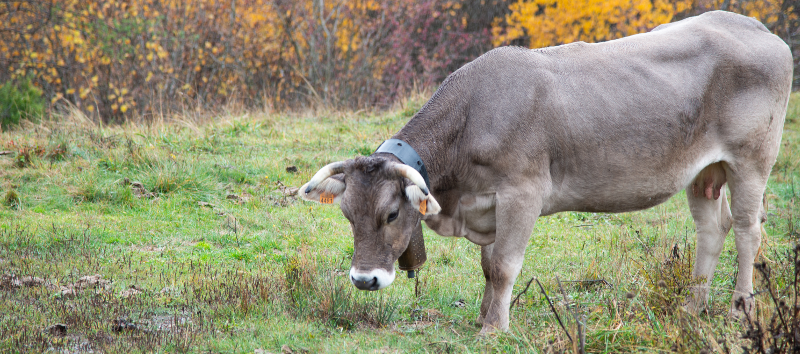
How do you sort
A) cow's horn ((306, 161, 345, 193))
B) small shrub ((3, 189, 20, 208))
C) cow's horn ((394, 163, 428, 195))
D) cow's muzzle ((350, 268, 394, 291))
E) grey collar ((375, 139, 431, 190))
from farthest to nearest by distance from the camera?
small shrub ((3, 189, 20, 208)) < grey collar ((375, 139, 431, 190)) < cow's horn ((306, 161, 345, 193)) < cow's muzzle ((350, 268, 394, 291)) < cow's horn ((394, 163, 428, 195))

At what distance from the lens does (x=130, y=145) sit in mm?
8477

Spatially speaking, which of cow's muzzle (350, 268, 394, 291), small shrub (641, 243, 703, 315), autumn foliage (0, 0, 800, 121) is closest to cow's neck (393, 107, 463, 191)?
cow's muzzle (350, 268, 394, 291)

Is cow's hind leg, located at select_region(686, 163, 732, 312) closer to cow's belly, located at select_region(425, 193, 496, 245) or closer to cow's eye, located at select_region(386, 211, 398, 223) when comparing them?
cow's belly, located at select_region(425, 193, 496, 245)

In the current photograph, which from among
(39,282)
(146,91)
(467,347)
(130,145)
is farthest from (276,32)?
(467,347)

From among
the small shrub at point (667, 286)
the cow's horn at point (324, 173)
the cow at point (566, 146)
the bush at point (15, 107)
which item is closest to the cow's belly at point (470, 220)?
the cow at point (566, 146)

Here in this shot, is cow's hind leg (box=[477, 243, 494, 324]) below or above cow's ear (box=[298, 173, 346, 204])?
below

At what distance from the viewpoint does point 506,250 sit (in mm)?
4426

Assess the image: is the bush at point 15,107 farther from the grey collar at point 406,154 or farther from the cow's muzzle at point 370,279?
the cow's muzzle at point 370,279

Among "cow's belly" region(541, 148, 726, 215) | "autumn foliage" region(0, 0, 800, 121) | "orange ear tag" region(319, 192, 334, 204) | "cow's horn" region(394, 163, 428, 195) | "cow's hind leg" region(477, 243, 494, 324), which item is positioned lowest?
"autumn foliage" region(0, 0, 800, 121)

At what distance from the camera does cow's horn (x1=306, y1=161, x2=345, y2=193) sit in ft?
13.9

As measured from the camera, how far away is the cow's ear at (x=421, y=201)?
4.07 meters

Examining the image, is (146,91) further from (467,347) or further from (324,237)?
(467,347)

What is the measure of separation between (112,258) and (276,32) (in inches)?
→ 476

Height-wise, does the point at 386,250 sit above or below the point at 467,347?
above
